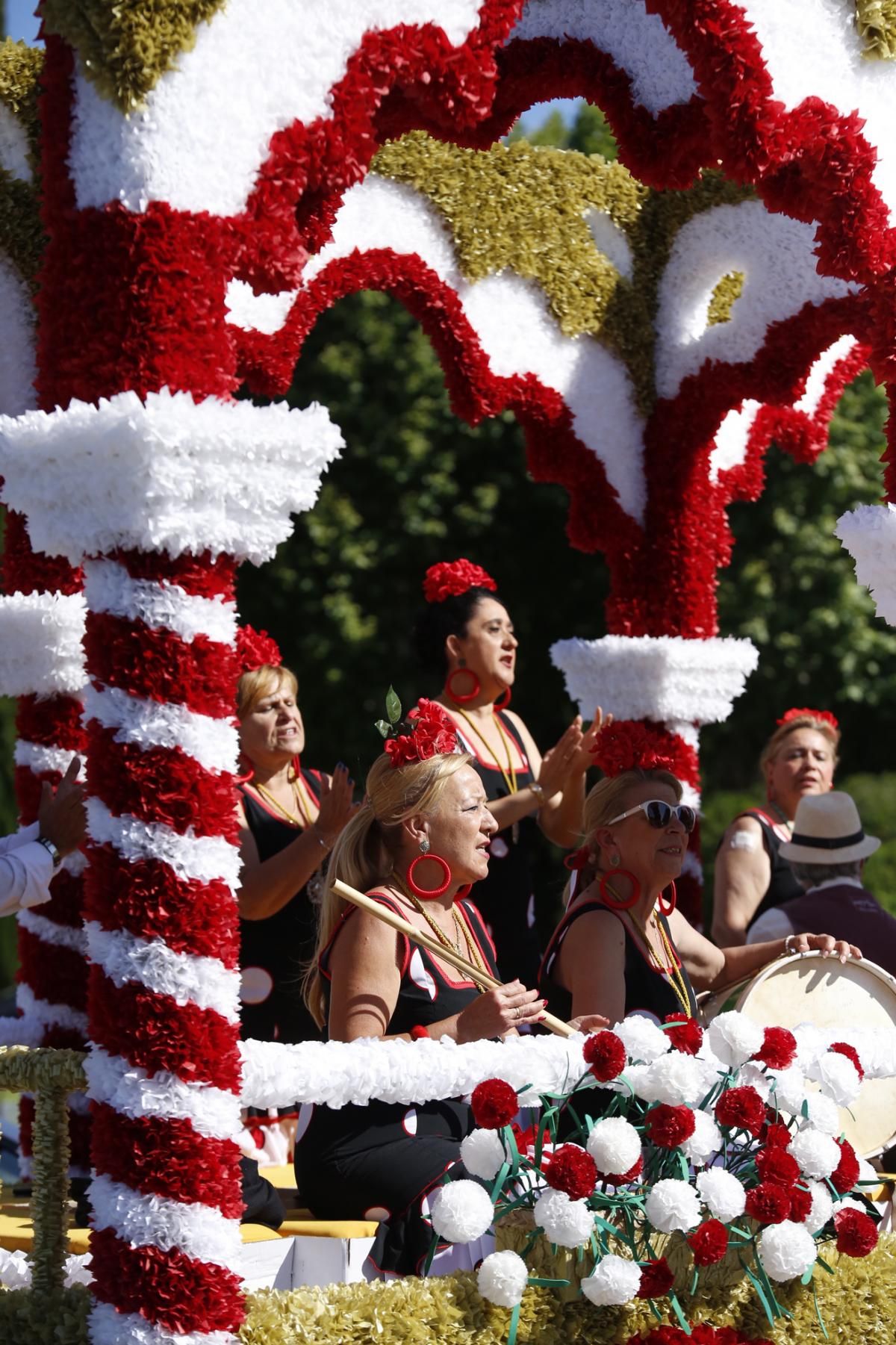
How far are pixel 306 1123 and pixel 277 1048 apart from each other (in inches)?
18.4

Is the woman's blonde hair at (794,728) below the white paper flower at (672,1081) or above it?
above

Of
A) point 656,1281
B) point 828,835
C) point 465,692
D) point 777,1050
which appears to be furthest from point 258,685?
point 656,1281

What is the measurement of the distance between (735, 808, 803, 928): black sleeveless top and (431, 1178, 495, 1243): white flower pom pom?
272 centimetres

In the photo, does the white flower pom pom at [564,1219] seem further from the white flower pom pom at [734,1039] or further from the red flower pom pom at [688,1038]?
the white flower pom pom at [734,1039]

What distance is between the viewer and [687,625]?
19.5 ft

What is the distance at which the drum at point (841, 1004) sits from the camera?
13.4 ft

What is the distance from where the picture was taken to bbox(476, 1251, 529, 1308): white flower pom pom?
9.76 ft

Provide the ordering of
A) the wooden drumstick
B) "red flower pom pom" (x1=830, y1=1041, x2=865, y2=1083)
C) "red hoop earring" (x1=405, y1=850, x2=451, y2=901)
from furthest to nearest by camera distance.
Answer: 1. "red hoop earring" (x1=405, y1=850, x2=451, y2=901)
2. "red flower pom pom" (x1=830, y1=1041, x2=865, y2=1083)
3. the wooden drumstick

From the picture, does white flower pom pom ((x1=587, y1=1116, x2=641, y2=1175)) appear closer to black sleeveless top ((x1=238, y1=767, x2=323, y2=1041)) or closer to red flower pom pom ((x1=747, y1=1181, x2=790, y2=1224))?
red flower pom pom ((x1=747, y1=1181, x2=790, y2=1224))

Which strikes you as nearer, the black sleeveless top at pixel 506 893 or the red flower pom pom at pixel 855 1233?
the red flower pom pom at pixel 855 1233

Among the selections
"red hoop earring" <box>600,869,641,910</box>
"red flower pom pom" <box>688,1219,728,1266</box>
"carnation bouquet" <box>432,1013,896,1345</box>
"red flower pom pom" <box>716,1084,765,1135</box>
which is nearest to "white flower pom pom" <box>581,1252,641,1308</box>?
"carnation bouquet" <box>432,1013,896,1345</box>

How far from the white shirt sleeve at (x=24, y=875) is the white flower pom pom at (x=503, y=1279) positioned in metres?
1.17

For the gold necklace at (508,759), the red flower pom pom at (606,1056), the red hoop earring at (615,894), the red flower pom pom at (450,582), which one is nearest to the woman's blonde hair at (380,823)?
the red hoop earring at (615,894)

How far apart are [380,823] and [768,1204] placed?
3.84 feet
